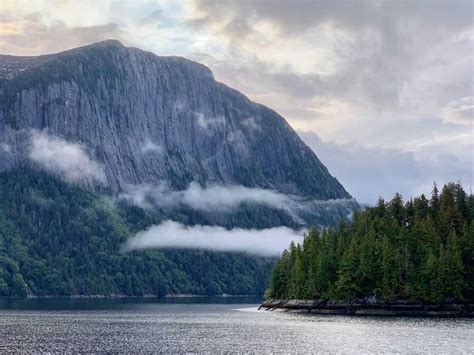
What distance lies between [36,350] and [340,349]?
147 ft

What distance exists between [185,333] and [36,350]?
1834 inches

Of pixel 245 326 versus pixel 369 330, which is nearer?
pixel 369 330

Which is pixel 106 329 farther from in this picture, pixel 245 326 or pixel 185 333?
pixel 245 326

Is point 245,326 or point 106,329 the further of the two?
point 245,326

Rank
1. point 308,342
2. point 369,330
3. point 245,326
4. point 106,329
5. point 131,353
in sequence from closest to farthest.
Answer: point 131,353
point 308,342
point 369,330
point 106,329
point 245,326

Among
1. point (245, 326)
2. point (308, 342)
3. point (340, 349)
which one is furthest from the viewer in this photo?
point (245, 326)

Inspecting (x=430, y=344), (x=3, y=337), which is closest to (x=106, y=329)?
(x=3, y=337)

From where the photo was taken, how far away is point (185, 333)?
16212 cm

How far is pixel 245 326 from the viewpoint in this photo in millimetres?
186000

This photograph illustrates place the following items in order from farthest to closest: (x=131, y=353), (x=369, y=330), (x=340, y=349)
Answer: (x=369, y=330)
(x=340, y=349)
(x=131, y=353)

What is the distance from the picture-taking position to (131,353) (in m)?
117

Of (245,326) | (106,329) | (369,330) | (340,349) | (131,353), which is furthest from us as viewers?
(245,326)

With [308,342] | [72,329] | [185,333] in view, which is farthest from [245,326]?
[308,342]

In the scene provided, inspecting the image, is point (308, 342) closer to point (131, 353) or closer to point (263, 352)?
point (263, 352)
